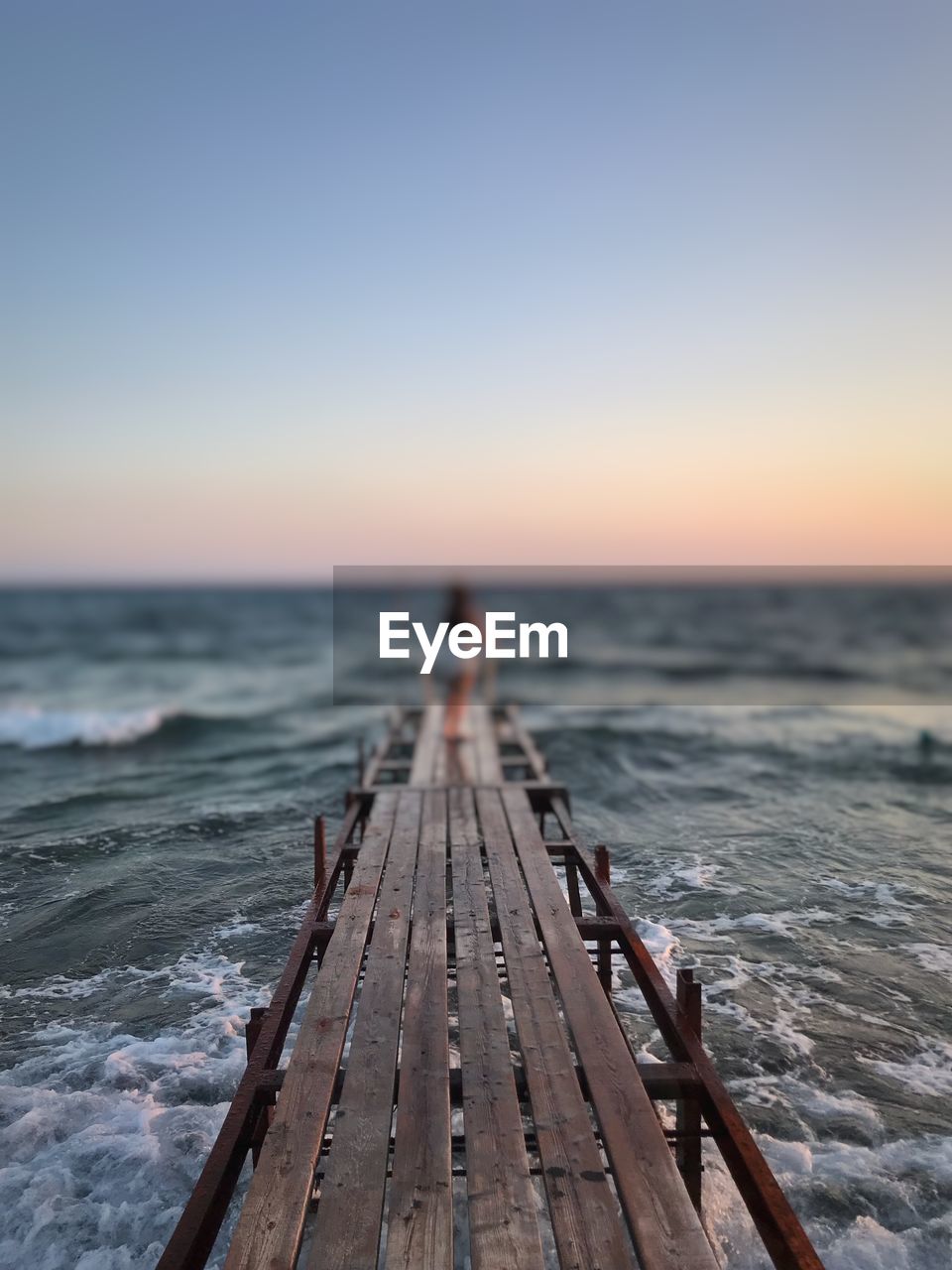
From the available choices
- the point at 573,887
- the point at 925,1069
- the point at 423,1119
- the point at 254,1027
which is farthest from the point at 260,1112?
the point at 925,1069

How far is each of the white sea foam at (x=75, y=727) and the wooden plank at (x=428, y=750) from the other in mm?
9030

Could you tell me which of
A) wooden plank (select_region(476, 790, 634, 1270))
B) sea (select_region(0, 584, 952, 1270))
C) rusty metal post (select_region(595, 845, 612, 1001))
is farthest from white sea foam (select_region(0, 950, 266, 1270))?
rusty metal post (select_region(595, 845, 612, 1001))

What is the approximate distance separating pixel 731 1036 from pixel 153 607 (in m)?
82.5

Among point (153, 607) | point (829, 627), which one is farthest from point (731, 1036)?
point (153, 607)

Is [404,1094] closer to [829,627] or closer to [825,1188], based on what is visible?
[825,1188]

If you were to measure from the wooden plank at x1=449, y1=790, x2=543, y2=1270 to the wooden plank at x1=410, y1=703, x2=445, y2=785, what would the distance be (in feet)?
15.2

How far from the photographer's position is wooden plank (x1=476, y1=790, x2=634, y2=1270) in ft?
10.4

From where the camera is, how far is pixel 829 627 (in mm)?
57719

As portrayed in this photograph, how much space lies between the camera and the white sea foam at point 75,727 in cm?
2003

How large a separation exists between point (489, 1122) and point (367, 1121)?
0.58m

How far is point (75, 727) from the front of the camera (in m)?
21.1

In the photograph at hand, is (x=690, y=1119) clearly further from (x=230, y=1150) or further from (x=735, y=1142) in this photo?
(x=230, y=1150)

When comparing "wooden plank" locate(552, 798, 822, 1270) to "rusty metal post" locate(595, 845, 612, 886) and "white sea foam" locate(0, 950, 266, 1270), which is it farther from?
"white sea foam" locate(0, 950, 266, 1270)

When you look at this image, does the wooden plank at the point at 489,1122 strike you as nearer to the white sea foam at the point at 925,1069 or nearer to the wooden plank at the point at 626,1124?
the wooden plank at the point at 626,1124
